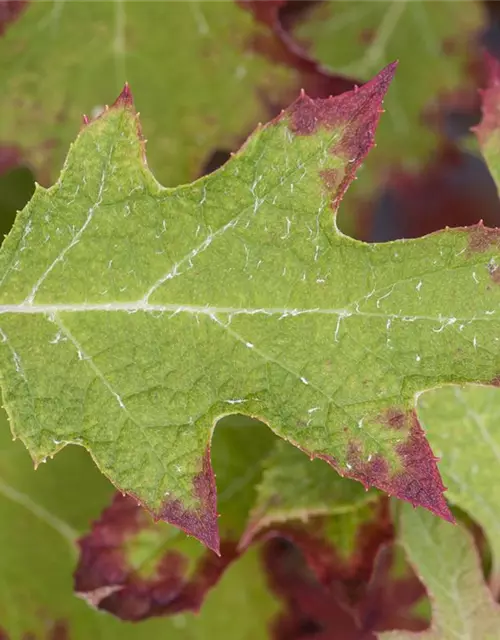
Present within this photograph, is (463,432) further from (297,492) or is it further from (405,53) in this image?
(405,53)

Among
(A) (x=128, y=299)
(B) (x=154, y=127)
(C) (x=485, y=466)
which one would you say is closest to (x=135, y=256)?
(A) (x=128, y=299)

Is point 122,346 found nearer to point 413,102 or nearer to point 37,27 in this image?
point 37,27

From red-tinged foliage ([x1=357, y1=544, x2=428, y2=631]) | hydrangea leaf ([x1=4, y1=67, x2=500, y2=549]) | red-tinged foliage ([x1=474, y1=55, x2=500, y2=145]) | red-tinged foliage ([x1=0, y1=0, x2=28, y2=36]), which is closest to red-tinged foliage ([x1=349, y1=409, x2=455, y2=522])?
hydrangea leaf ([x1=4, y1=67, x2=500, y2=549])

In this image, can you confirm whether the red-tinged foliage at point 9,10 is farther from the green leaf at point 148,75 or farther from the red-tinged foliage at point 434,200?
the red-tinged foliage at point 434,200

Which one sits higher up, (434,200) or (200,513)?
(434,200)

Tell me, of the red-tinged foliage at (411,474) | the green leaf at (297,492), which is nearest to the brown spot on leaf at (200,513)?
the red-tinged foliage at (411,474)

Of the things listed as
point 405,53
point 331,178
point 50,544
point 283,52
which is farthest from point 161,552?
point 405,53

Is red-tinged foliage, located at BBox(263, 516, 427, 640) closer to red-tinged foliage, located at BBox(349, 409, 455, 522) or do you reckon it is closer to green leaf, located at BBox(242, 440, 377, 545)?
green leaf, located at BBox(242, 440, 377, 545)
